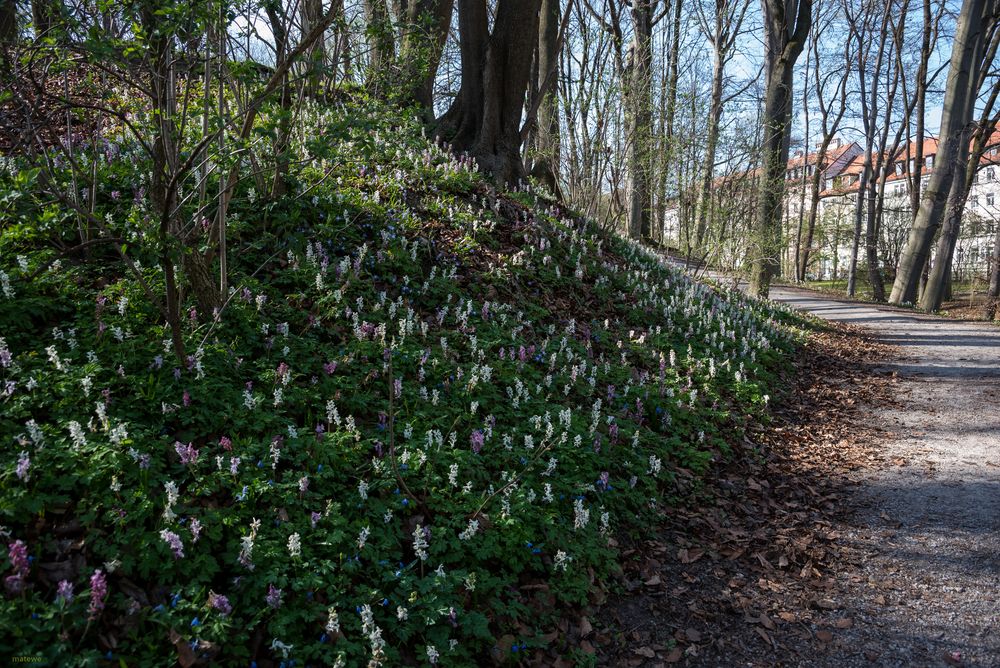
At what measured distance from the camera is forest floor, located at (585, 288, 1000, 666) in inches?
125

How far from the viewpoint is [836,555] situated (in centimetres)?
402

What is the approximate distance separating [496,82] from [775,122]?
7080 millimetres

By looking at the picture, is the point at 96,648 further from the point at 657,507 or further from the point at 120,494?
the point at 657,507

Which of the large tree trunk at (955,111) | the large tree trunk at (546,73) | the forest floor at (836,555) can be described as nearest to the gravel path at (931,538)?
the forest floor at (836,555)

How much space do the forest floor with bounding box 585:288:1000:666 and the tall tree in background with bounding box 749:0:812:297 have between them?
6.73 metres

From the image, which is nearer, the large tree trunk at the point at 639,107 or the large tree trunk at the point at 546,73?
the large tree trunk at the point at 639,107

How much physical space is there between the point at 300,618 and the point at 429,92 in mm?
11801

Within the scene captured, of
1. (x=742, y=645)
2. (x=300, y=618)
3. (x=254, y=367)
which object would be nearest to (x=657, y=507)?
(x=742, y=645)

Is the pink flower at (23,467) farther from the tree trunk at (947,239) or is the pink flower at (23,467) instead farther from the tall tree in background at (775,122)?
the tree trunk at (947,239)

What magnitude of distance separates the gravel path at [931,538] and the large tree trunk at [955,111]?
356 inches

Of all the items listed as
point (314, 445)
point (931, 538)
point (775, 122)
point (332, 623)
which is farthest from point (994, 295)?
point (332, 623)

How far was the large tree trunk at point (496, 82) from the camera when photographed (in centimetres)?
1020

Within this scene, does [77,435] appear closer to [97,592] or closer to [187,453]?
[187,453]

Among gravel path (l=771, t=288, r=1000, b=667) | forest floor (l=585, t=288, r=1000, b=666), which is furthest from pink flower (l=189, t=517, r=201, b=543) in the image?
gravel path (l=771, t=288, r=1000, b=667)
